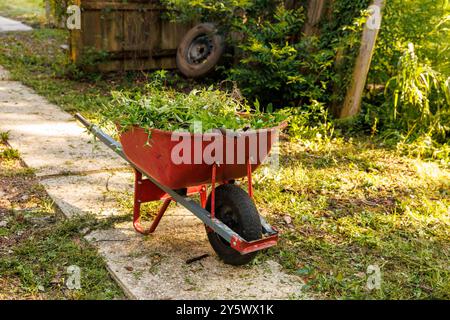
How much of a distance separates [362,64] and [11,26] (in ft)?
27.7

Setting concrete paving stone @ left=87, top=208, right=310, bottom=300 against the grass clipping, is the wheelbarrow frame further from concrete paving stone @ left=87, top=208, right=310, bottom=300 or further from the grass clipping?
the grass clipping

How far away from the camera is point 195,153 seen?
273 cm

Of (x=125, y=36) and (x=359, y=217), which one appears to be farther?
(x=125, y=36)

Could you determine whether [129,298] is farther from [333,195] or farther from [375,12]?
[375,12]

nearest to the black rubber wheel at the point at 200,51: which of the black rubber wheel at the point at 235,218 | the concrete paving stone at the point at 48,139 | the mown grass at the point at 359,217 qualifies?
the concrete paving stone at the point at 48,139

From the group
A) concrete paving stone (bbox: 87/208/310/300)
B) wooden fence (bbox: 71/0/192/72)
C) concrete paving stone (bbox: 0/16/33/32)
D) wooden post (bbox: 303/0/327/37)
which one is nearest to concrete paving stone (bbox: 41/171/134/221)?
concrete paving stone (bbox: 87/208/310/300)

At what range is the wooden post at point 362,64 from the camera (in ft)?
17.8

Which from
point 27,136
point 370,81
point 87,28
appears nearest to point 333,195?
point 370,81

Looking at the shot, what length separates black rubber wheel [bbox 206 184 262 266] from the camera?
111 inches

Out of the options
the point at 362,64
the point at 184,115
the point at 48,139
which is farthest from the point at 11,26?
the point at 184,115

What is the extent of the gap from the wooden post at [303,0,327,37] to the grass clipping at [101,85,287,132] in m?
3.06

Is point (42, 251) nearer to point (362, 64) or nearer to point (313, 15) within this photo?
point (362, 64)

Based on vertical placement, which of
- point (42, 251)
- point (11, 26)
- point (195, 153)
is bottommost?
point (42, 251)
